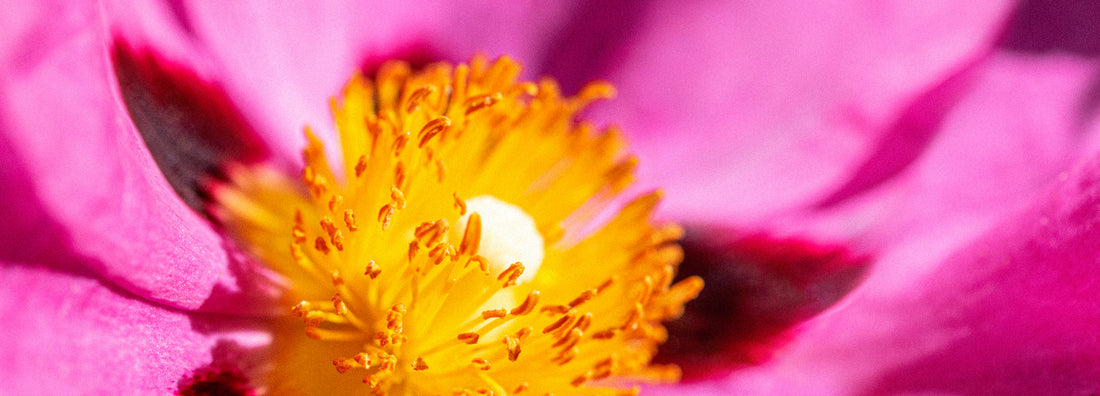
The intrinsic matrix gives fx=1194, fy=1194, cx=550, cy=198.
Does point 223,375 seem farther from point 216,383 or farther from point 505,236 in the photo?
point 505,236

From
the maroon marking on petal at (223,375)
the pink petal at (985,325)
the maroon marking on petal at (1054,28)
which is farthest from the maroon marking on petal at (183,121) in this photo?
the maroon marking on petal at (1054,28)

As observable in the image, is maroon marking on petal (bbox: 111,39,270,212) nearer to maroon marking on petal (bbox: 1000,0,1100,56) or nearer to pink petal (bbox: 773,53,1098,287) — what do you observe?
pink petal (bbox: 773,53,1098,287)

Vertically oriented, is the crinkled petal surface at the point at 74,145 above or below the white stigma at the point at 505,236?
below

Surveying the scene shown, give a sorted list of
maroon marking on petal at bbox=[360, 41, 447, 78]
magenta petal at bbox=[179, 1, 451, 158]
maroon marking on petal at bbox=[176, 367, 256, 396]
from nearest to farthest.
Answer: maroon marking on petal at bbox=[176, 367, 256, 396] → magenta petal at bbox=[179, 1, 451, 158] → maroon marking on petal at bbox=[360, 41, 447, 78]

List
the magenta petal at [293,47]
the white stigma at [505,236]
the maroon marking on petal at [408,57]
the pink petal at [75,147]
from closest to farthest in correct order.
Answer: the pink petal at [75,147] < the white stigma at [505,236] < the magenta petal at [293,47] < the maroon marking on petal at [408,57]

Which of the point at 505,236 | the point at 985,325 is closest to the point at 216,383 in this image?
the point at 505,236

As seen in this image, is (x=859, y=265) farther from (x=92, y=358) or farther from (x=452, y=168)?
(x=92, y=358)

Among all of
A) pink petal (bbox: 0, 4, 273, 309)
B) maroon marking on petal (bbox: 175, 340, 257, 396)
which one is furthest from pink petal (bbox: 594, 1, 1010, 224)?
pink petal (bbox: 0, 4, 273, 309)

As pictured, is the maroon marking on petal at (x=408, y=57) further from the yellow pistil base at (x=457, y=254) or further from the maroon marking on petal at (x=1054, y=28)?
the maroon marking on petal at (x=1054, y=28)
